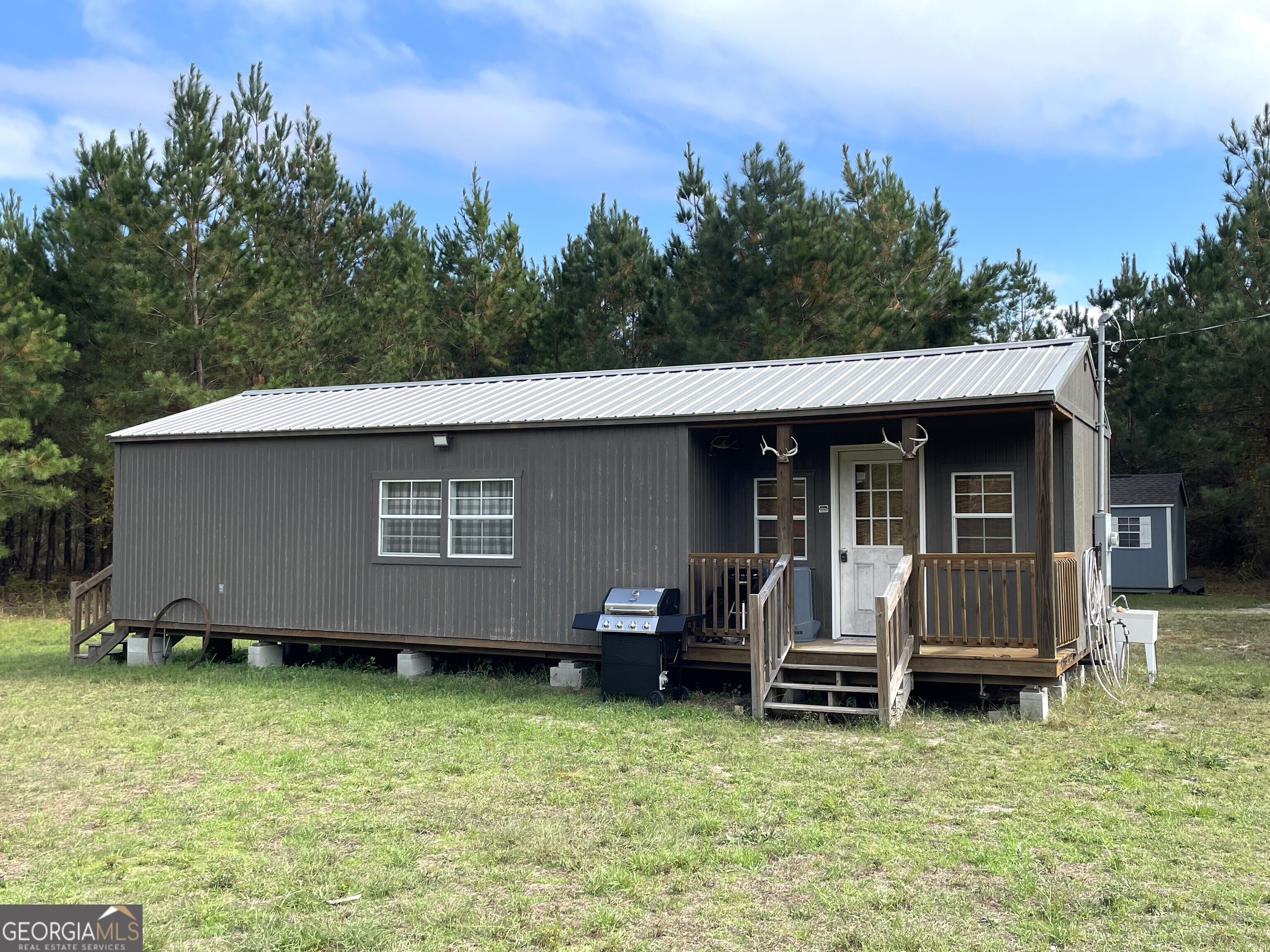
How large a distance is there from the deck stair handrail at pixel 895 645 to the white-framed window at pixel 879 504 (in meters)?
1.42

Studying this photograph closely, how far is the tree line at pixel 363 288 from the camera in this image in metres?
18.7

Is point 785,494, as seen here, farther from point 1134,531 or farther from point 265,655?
point 1134,531

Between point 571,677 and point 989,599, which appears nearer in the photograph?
point 989,599

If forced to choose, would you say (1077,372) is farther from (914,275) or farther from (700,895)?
(914,275)

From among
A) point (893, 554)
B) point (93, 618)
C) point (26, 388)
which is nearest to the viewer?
point (893, 554)

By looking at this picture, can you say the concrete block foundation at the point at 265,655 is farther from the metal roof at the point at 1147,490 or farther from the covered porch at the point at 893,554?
the metal roof at the point at 1147,490

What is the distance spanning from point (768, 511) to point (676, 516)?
1.39 meters

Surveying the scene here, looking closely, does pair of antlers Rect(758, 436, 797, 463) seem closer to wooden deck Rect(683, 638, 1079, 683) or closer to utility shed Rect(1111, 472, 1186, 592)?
wooden deck Rect(683, 638, 1079, 683)

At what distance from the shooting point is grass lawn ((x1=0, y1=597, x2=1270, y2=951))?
4188mm

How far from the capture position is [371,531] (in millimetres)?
11438

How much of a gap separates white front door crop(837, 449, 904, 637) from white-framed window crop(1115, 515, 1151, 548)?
48.6ft

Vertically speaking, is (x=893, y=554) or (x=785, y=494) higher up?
(x=785, y=494)

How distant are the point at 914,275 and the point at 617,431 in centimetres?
1365

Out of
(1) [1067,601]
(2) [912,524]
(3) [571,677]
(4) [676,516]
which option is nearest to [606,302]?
(4) [676,516]
